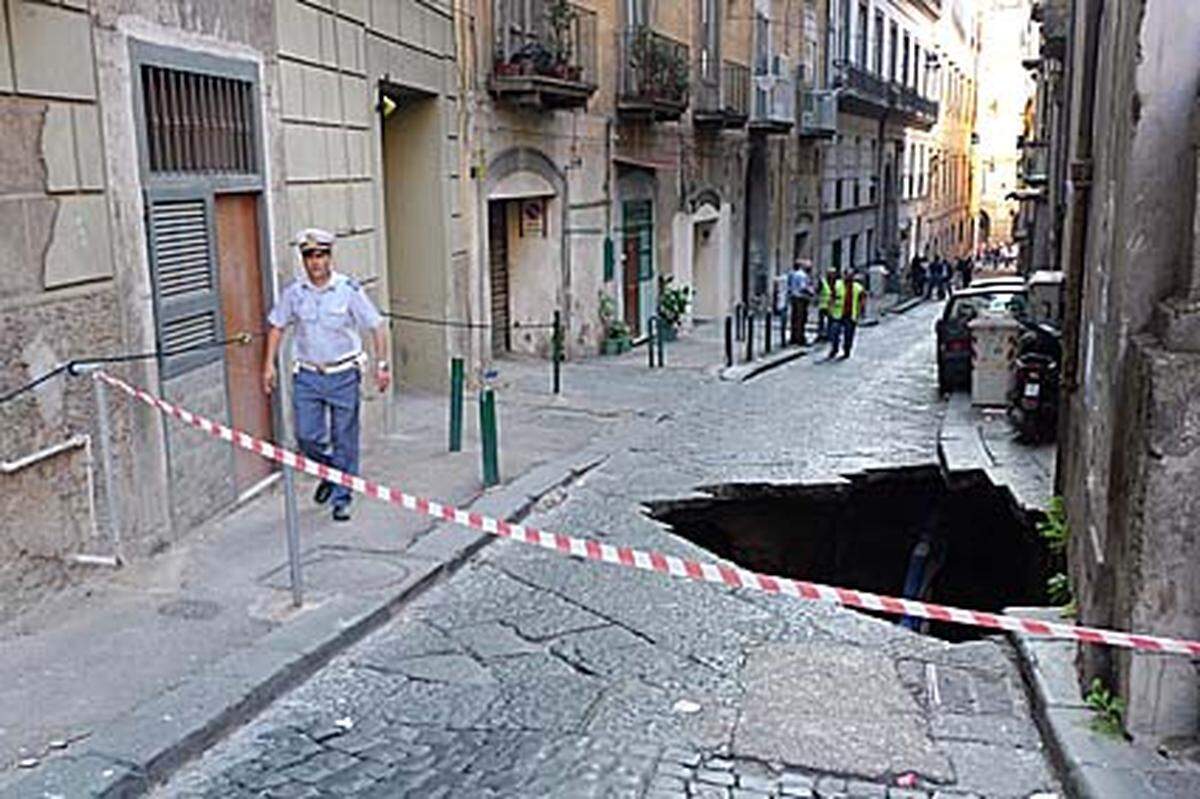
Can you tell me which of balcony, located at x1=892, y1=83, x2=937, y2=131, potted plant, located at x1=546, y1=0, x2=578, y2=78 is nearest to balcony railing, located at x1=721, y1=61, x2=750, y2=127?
potted plant, located at x1=546, y1=0, x2=578, y2=78

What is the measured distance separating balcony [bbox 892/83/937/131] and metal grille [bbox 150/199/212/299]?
117 ft

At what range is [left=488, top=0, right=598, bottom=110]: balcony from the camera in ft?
48.2

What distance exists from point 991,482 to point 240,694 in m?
6.40

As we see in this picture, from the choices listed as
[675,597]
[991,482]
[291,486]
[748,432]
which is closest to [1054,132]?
[748,432]

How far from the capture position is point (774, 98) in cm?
2703

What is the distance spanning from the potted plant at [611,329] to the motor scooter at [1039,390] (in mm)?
8880

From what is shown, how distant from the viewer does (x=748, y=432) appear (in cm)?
1211

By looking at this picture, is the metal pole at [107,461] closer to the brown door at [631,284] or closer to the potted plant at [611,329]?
the potted plant at [611,329]

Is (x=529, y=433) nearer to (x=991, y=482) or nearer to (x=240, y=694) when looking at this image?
(x=991, y=482)

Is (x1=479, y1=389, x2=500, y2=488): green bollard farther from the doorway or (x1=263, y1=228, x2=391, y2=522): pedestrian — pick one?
the doorway

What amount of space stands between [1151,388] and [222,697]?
3.77m

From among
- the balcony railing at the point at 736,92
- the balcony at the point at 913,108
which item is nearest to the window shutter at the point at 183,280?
the balcony railing at the point at 736,92

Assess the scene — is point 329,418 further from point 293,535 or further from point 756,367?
point 756,367

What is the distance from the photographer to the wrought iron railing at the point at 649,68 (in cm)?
1902
